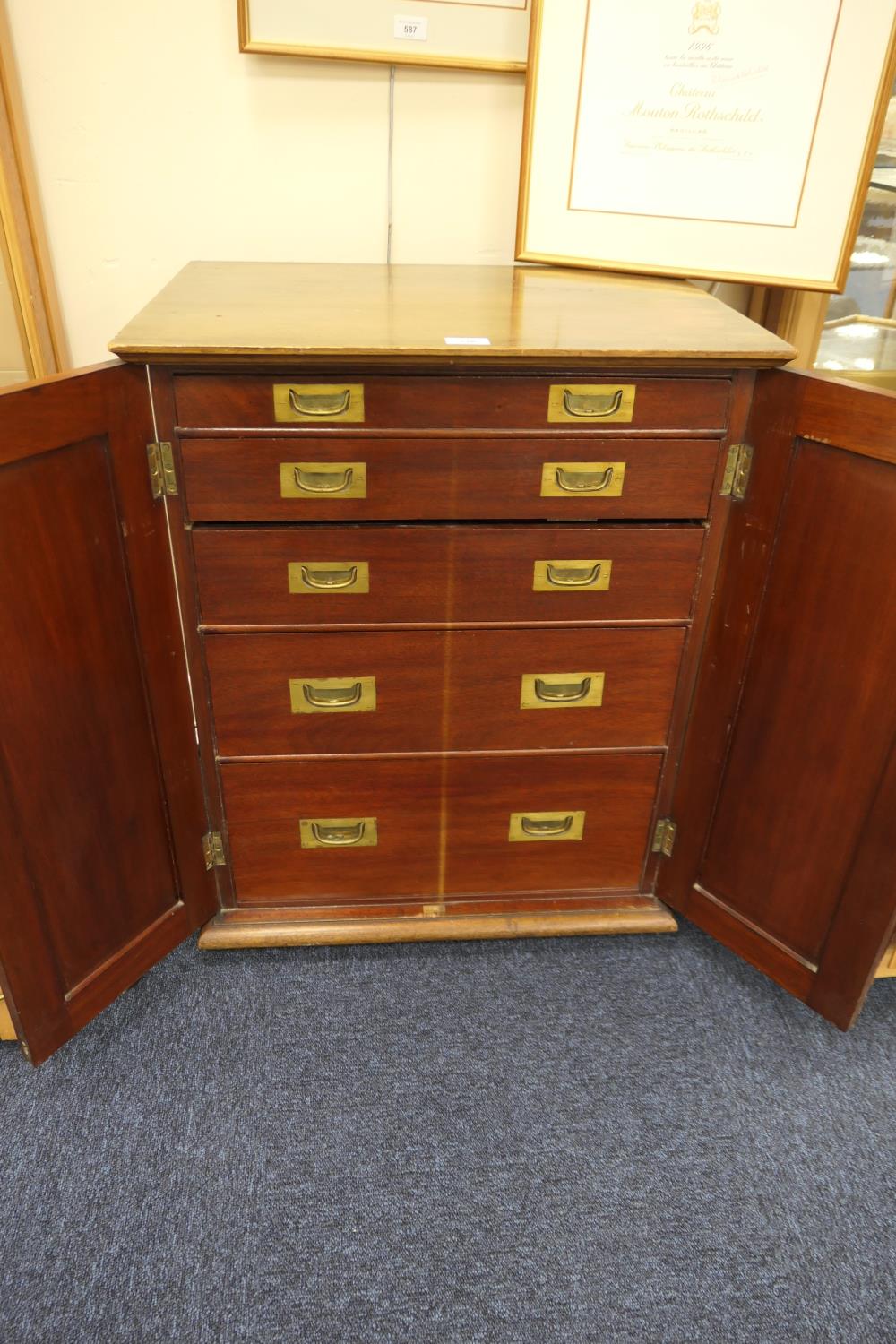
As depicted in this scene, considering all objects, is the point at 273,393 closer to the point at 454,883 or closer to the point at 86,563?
the point at 86,563

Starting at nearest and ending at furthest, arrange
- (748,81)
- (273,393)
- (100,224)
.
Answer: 1. (273,393)
2. (748,81)
3. (100,224)

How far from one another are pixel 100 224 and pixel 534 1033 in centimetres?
167

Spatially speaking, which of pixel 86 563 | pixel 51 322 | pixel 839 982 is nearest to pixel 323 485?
pixel 86 563

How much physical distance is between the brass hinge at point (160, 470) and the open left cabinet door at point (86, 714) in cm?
1

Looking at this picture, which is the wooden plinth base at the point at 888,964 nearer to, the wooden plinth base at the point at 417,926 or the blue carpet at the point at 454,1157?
the blue carpet at the point at 454,1157

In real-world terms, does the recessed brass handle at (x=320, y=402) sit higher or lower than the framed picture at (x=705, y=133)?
lower

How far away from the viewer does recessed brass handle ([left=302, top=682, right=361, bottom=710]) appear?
1.45 m

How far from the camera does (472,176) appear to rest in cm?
166

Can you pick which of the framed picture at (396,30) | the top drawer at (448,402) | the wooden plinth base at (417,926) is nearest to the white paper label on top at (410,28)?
the framed picture at (396,30)

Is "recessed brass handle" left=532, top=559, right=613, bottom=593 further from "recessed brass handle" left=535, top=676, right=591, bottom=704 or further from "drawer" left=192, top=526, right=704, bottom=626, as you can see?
"recessed brass handle" left=535, top=676, right=591, bottom=704

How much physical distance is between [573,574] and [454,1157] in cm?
92

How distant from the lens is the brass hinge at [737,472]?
133cm

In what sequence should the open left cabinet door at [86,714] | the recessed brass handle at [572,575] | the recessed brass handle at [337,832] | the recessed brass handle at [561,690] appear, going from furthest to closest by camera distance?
1. the recessed brass handle at [337,832]
2. the recessed brass handle at [561,690]
3. the recessed brass handle at [572,575]
4. the open left cabinet door at [86,714]

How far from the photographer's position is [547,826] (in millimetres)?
1634
